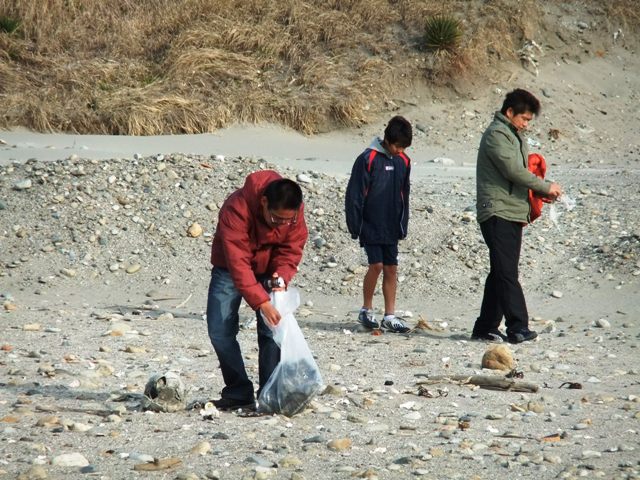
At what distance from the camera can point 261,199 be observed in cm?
552

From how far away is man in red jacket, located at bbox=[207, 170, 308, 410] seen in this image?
546 centimetres

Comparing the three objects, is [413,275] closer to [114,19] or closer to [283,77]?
[283,77]

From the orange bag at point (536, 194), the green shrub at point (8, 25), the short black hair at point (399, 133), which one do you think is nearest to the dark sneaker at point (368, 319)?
the short black hair at point (399, 133)

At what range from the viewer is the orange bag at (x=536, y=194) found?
8320 mm

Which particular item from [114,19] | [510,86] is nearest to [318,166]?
[510,86]

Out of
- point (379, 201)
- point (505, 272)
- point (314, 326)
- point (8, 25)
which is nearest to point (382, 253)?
point (379, 201)

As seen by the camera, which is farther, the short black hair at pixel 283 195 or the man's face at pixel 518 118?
the man's face at pixel 518 118

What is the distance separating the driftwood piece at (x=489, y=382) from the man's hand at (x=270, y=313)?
1.61 m

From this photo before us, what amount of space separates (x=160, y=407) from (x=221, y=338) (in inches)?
20.1

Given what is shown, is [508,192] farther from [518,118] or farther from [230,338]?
[230,338]

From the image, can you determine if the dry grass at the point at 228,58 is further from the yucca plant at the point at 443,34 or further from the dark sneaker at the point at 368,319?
the dark sneaker at the point at 368,319

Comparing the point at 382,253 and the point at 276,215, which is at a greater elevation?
the point at 276,215

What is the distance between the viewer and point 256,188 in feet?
18.1

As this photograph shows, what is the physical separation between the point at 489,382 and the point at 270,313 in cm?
188
